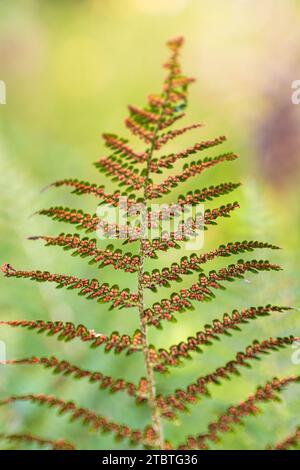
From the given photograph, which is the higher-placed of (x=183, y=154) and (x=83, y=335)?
(x=183, y=154)

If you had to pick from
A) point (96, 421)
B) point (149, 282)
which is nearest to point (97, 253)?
point (149, 282)

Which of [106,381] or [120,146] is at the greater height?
[120,146]

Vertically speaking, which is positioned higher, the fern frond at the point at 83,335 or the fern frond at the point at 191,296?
the fern frond at the point at 191,296

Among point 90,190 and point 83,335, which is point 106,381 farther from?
point 90,190

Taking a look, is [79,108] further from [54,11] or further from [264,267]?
[264,267]

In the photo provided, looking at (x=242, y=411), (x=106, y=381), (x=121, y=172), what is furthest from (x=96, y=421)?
(x=121, y=172)

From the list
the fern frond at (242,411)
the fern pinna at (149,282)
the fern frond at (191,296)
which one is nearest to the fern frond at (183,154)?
the fern pinna at (149,282)

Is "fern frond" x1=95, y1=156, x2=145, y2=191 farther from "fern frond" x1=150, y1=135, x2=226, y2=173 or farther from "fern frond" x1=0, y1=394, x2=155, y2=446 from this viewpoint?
"fern frond" x1=0, y1=394, x2=155, y2=446

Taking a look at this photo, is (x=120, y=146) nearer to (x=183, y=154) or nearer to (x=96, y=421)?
(x=183, y=154)

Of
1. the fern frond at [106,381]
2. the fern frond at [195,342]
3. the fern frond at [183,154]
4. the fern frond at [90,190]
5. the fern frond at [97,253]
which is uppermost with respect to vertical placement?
the fern frond at [183,154]

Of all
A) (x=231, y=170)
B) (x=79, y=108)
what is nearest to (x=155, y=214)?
(x=231, y=170)

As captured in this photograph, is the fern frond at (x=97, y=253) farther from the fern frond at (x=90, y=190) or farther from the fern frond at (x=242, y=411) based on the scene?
the fern frond at (x=242, y=411)
